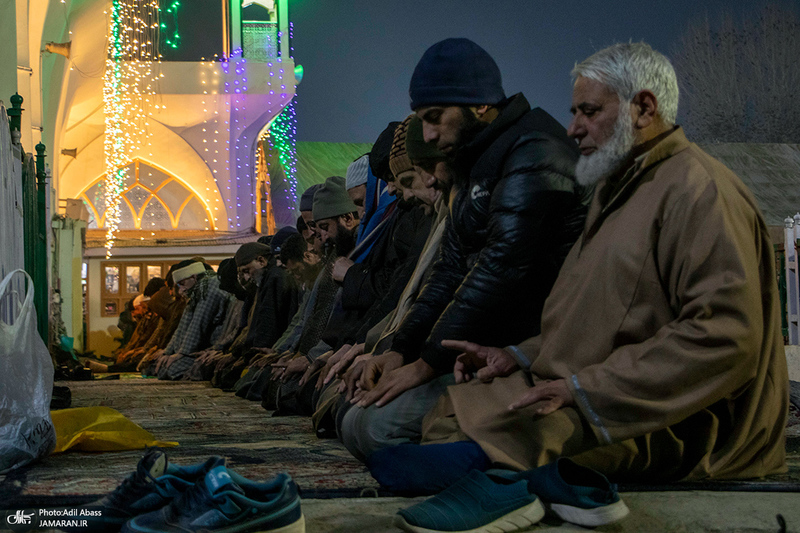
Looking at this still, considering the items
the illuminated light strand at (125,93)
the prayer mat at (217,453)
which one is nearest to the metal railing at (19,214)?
the prayer mat at (217,453)

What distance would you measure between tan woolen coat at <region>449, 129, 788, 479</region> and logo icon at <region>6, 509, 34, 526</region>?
1116mm

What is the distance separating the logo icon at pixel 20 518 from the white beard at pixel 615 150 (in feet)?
5.57

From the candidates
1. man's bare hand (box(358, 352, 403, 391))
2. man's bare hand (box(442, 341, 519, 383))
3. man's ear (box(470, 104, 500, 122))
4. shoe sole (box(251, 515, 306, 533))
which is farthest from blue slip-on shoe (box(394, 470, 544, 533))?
man's ear (box(470, 104, 500, 122))

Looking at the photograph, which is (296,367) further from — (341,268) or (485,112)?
(485,112)

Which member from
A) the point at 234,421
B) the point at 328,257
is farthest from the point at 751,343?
the point at 328,257

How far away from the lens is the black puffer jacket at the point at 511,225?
257 centimetres

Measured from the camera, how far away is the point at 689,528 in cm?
185

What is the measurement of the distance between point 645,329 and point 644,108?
2.08ft

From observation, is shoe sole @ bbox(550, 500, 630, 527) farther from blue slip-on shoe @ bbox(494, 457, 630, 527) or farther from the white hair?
the white hair

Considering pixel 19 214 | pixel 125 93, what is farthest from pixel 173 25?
pixel 19 214

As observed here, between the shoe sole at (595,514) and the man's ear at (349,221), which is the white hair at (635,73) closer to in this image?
the shoe sole at (595,514)

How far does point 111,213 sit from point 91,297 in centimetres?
201

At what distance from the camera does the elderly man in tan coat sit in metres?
2.07

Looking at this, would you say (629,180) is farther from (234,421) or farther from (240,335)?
(240,335)
